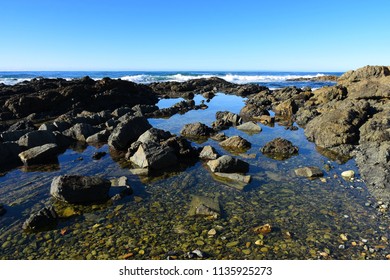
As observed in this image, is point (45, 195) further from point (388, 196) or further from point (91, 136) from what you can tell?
point (388, 196)

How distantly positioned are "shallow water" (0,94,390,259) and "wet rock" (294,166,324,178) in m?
0.29

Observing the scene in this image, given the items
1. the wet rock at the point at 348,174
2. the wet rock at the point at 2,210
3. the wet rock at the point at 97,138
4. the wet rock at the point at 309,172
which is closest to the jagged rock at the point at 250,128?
the wet rock at the point at 309,172

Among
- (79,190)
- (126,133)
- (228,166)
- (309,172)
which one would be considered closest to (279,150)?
(309,172)

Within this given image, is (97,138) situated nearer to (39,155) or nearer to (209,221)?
(39,155)

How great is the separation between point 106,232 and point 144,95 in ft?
118

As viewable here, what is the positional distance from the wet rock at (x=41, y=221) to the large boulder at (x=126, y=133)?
7.85 metres

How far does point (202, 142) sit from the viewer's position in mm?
18250

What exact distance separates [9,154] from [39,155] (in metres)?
1.60

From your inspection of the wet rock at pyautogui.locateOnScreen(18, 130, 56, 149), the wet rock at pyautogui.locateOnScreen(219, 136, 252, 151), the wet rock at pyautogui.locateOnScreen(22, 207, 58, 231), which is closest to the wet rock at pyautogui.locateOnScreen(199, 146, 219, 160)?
the wet rock at pyautogui.locateOnScreen(219, 136, 252, 151)

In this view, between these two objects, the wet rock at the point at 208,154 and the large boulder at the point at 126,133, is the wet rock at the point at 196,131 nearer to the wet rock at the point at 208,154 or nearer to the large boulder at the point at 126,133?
the large boulder at the point at 126,133

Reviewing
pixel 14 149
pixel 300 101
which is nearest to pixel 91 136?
pixel 14 149

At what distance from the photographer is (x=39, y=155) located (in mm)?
14086

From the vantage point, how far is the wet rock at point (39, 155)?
45.5 feet

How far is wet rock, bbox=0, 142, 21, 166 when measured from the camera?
14.0 meters
